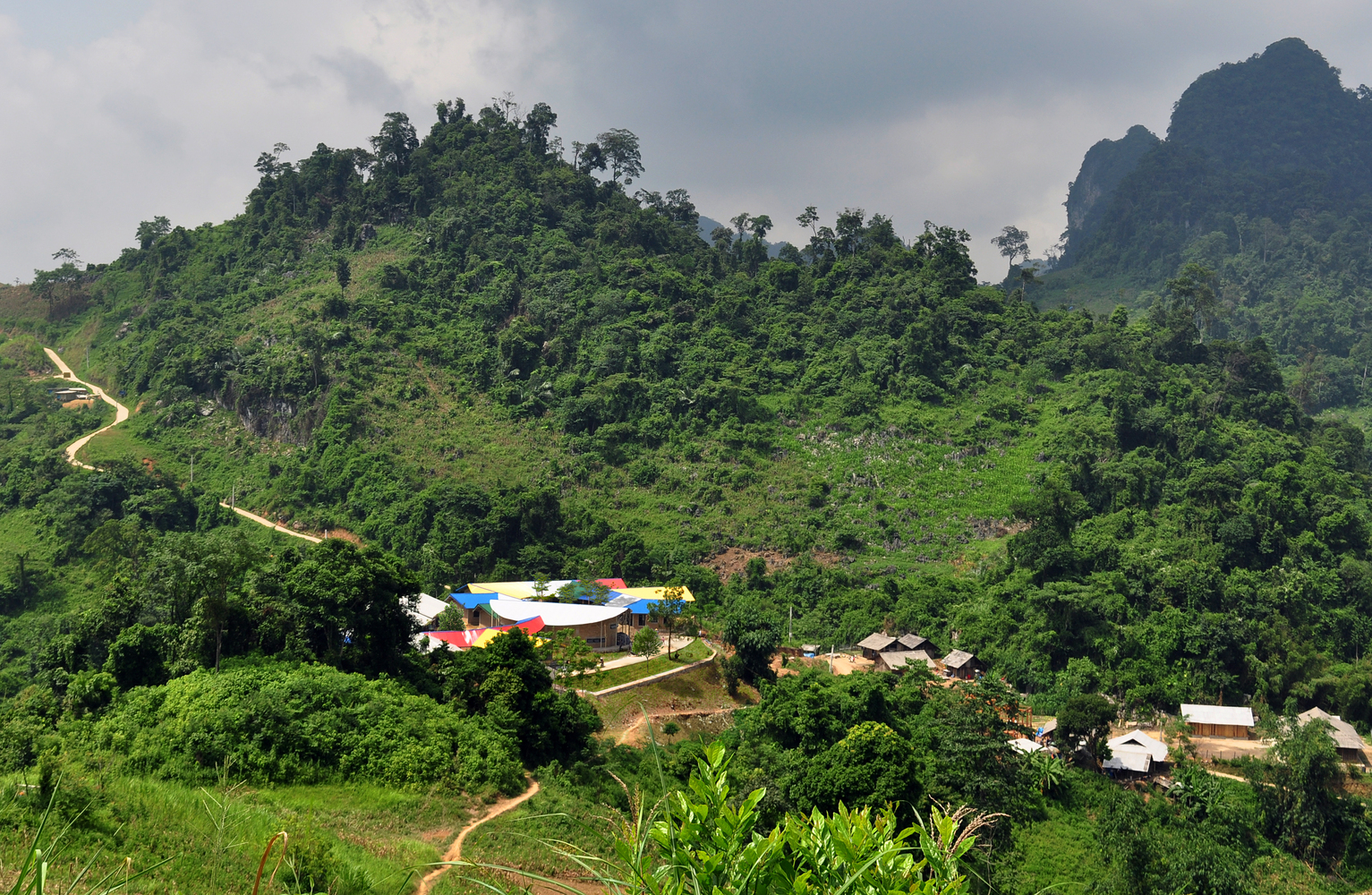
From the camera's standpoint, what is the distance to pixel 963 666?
30.8 metres

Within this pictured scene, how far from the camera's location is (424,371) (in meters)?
47.4

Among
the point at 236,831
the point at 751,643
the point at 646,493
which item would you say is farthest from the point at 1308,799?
the point at 646,493

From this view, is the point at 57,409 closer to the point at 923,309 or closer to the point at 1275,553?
the point at 923,309

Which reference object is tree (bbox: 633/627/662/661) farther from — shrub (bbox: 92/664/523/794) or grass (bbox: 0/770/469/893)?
grass (bbox: 0/770/469/893)

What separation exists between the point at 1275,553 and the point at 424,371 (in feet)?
126

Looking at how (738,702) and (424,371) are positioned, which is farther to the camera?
(424,371)

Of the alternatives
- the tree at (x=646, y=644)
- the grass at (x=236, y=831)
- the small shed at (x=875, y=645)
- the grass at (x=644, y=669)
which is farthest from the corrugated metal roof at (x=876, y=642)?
the grass at (x=236, y=831)

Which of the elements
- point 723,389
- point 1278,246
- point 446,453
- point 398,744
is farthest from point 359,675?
point 1278,246

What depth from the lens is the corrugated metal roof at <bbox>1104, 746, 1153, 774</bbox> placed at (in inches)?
974

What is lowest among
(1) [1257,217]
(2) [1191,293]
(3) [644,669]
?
(3) [644,669]

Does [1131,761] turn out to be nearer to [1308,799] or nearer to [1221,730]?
[1308,799]

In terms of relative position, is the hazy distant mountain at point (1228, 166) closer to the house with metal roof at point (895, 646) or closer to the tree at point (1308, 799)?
the house with metal roof at point (895, 646)

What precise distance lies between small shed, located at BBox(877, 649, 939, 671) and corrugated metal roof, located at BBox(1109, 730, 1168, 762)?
20.0 ft

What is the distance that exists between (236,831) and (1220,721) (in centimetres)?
2817
